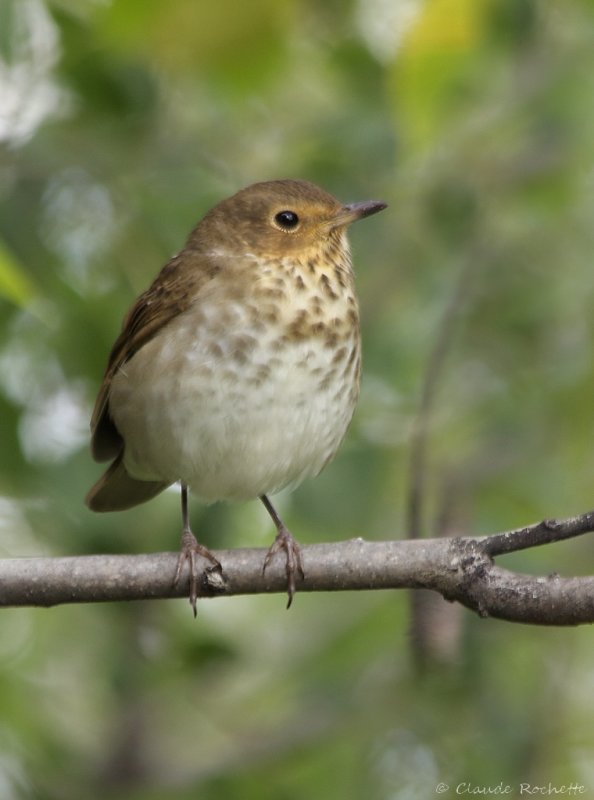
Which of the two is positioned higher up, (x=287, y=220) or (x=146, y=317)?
(x=287, y=220)

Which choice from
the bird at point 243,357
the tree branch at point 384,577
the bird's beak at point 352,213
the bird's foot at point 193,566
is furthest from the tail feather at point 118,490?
the tree branch at point 384,577

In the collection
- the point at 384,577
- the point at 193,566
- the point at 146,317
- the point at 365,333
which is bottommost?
the point at 384,577

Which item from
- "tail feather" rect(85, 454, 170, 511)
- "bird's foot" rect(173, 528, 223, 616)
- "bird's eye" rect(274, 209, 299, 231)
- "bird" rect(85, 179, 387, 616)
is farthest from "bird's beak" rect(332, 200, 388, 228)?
"bird's foot" rect(173, 528, 223, 616)

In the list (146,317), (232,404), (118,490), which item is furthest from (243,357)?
(118,490)

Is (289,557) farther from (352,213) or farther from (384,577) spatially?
(352,213)

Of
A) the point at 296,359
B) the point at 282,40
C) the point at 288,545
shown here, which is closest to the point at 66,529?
the point at 296,359

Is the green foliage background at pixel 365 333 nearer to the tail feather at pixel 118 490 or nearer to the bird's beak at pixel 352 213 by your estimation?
the tail feather at pixel 118 490

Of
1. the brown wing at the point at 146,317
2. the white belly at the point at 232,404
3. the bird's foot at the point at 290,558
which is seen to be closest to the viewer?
the bird's foot at the point at 290,558

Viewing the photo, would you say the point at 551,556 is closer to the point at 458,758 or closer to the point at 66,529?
the point at 458,758
